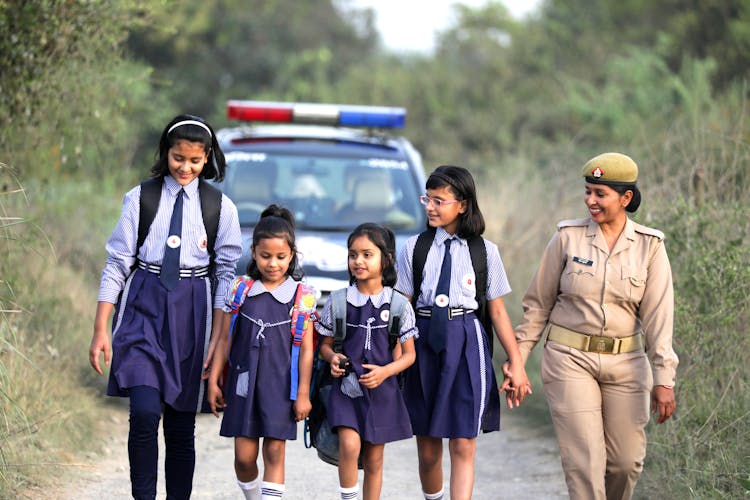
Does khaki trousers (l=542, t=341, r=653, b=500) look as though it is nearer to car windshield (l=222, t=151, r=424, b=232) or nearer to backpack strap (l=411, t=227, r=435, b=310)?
backpack strap (l=411, t=227, r=435, b=310)

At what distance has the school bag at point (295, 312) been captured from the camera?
16.0ft

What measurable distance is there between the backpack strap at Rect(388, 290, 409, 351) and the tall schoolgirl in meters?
0.75

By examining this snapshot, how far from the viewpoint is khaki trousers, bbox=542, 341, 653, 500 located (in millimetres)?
4809

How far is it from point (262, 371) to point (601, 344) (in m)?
1.42

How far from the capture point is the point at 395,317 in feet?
15.8

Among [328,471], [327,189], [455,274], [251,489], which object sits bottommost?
[328,471]

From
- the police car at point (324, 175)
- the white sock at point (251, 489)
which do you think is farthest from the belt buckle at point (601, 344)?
the police car at point (324, 175)

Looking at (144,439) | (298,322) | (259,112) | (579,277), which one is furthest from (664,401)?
(259,112)

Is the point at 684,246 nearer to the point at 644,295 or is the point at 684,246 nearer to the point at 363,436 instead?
the point at 644,295

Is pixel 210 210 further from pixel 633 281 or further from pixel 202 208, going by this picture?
pixel 633 281

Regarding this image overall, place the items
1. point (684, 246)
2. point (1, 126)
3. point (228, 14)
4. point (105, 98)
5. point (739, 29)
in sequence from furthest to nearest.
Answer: point (228, 14) → point (739, 29) → point (105, 98) → point (1, 126) → point (684, 246)

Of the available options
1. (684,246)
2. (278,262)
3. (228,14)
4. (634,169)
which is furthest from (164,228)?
(228,14)

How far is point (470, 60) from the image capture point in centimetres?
3089

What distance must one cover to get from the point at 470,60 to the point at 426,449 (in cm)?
2658
